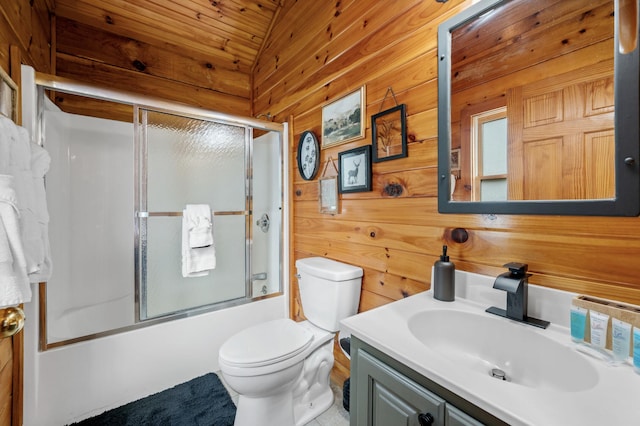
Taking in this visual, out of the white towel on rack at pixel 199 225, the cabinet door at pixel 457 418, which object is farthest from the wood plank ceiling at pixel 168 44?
the cabinet door at pixel 457 418

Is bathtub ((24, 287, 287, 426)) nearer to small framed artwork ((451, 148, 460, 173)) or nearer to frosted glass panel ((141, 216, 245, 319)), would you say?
frosted glass panel ((141, 216, 245, 319))

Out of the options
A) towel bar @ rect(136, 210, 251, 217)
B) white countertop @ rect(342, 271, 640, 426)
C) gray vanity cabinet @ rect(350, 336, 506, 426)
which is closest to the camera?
white countertop @ rect(342, 271, 640, 426)

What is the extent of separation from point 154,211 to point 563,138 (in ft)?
6.57

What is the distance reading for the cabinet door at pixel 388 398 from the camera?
25.0 inches

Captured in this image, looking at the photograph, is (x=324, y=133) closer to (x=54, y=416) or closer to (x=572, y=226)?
(x=572, y=226)

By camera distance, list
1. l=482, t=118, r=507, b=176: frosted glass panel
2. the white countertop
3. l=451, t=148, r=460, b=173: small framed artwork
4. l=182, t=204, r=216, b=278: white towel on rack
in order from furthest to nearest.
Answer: l=182, t=204, r=216, b=278: white towel on rack, l=451, t=148, r=460, b=173: small framed artwork, l=482, t=118, r=507, b=176: frosted glass panel, the white countertop

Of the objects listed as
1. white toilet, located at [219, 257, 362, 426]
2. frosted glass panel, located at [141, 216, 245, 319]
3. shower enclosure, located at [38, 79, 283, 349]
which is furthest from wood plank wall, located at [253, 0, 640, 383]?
frosted glass panel, located at [141, 216, 245, 319]

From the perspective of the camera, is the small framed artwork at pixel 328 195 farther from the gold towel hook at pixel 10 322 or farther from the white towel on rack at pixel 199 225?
the gold towel hook at pixel 10 322

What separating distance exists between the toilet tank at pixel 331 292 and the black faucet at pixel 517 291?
734mm


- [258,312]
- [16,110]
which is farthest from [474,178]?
[16,110]

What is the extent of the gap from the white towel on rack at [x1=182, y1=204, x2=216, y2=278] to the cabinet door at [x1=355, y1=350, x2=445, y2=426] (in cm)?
134

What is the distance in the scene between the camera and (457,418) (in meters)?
0.58

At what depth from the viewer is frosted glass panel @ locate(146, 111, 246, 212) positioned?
1738mm

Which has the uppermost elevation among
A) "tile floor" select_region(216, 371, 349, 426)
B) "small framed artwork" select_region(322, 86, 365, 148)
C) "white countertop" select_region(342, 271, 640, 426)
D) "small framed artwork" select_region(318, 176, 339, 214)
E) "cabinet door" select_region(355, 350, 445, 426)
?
"small framed artwork" select_region(322, 86, 365, 148)
